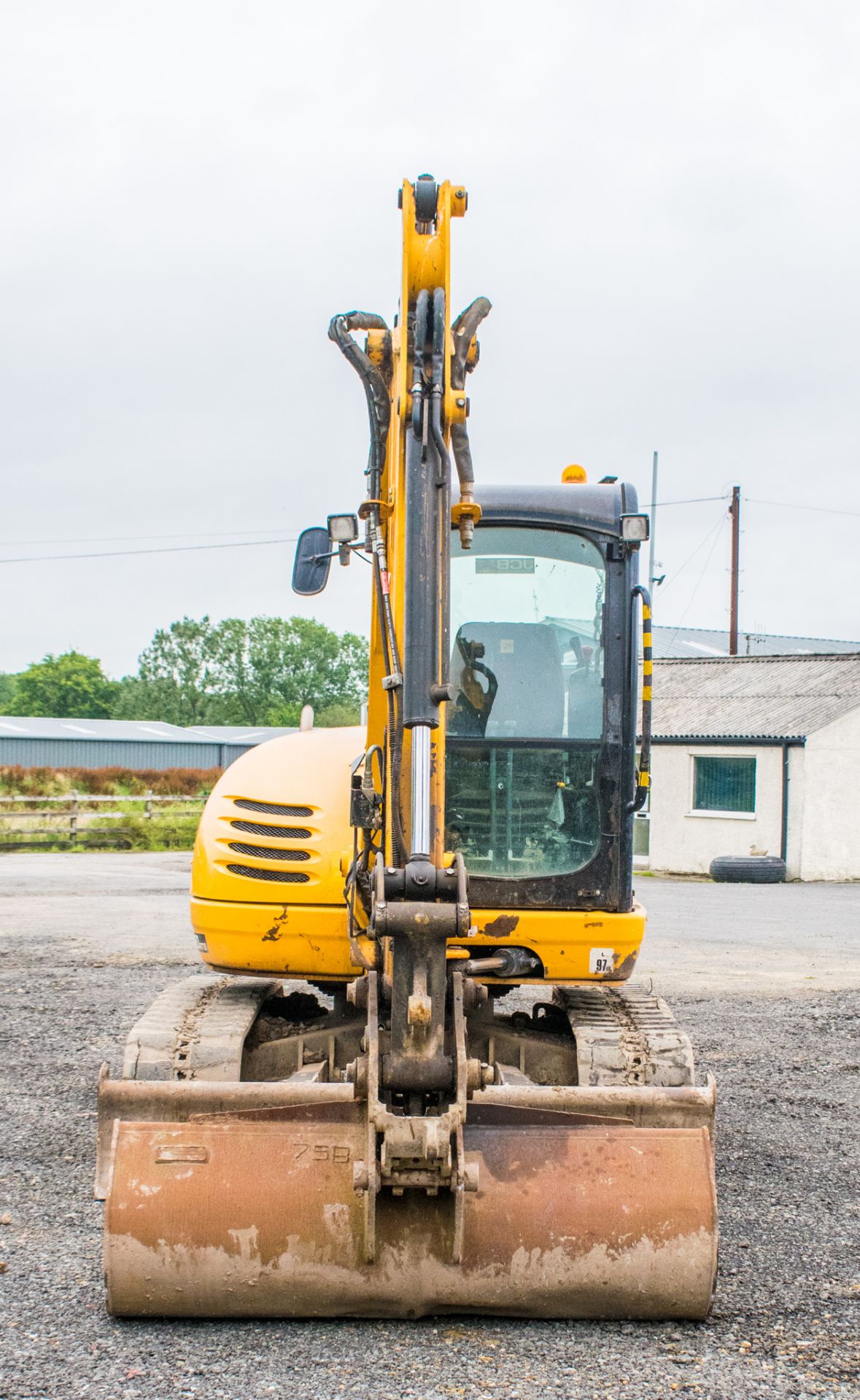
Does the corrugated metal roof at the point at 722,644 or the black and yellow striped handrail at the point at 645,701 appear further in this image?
the corrugated metal roof at the point at 722,644

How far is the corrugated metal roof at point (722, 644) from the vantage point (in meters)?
43.3

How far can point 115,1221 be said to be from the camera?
158 inches

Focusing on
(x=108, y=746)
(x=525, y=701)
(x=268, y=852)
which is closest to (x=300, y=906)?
(x=268, y=852)

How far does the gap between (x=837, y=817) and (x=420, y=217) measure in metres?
22.3

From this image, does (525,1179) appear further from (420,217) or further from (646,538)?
(420,217)

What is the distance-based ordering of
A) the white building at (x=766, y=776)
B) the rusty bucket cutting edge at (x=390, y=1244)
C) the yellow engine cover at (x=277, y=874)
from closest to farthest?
the rusty bucket cutting edge at (x=390, y=1244) → the yellow engine cover at (x=277, y=874) → the white building at (x=766, y=776)

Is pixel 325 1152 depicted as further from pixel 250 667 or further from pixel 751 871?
pixel 250 667

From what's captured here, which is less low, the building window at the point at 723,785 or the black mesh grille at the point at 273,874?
the black mesh grille at the point at 273,874

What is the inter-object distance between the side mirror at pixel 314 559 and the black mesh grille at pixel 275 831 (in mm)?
1009

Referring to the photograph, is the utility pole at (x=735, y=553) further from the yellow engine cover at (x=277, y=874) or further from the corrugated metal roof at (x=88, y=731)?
the yellow engine cover at (x=277, y=874)

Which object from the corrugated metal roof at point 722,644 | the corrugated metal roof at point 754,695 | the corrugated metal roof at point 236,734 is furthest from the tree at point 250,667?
the corrugated metal roof at point 754,695

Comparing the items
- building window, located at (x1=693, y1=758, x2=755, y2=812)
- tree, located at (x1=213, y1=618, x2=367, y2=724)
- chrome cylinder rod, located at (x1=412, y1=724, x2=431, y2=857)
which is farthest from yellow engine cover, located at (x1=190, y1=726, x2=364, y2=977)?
tree, located at (x1=213, y1=618, x2=367, y2=724)

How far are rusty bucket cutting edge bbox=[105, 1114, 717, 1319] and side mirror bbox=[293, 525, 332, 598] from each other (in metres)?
2.03

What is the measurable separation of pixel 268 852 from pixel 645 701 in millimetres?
1616
